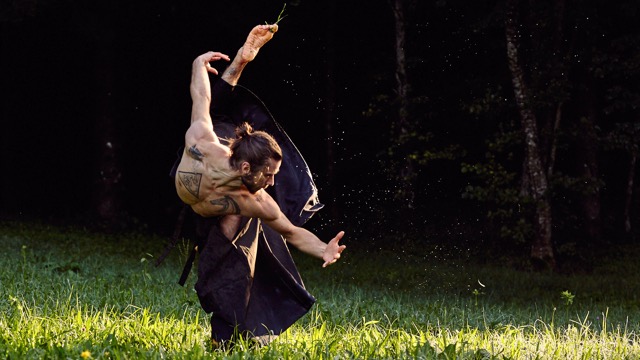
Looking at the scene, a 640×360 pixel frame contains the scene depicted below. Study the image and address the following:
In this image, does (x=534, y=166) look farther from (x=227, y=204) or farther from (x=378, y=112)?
(x=227, y=204)

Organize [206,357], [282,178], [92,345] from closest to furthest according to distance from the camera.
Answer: [206,357] → [92,345] → [282,178]

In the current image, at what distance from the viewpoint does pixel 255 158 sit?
5492 millimetres

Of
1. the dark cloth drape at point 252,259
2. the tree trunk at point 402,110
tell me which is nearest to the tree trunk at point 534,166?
the tree trunk at point 402,110

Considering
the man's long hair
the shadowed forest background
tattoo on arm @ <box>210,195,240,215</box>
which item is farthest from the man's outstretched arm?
the shadowed forest background

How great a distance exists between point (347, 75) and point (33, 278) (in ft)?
44.3

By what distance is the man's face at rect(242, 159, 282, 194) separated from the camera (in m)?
5.54

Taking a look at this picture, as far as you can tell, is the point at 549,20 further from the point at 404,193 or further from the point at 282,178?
the point at 282,178

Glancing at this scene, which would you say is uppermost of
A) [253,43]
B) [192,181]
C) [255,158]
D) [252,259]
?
[253,43]

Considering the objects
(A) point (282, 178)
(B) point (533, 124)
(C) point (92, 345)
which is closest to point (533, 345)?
(A) point (282, 178)

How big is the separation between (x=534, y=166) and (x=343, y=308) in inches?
310

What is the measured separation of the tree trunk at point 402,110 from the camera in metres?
19.1

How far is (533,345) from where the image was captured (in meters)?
6.43

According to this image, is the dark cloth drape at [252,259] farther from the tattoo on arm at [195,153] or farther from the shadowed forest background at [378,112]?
the shadowed forest background at [378,112]

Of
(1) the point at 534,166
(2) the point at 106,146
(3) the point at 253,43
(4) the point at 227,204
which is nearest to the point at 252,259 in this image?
(4) the point at 227,204
